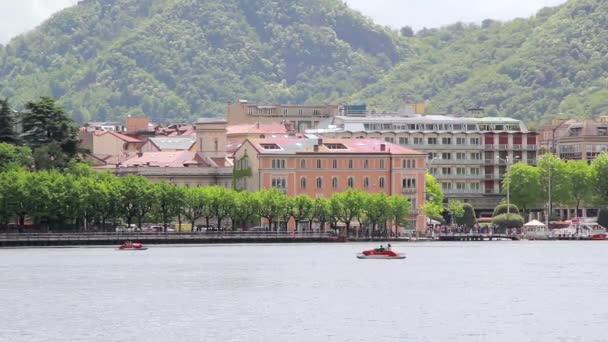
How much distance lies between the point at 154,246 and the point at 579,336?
96.4 meters

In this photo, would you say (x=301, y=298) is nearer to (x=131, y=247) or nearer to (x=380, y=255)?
(x=380, y=255)

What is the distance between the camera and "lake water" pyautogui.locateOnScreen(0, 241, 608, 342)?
101688 mm

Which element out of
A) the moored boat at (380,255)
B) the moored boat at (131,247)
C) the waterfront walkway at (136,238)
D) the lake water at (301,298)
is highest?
the waterfront walkway at (136,238)

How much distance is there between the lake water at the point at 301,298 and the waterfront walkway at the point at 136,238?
653 centimetres

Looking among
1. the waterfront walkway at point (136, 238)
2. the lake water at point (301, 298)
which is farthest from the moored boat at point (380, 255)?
the waterfront walkway at point (136, 238)

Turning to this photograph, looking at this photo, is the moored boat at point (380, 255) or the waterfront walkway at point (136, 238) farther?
the waterfront walkway at point (136, 238)

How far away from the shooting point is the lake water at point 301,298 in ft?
334

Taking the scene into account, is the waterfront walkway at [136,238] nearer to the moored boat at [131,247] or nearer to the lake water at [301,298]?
the moored boat at [131,247]

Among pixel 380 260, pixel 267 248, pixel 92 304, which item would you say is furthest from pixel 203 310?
pixel 267 248

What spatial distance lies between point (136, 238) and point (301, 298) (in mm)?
68811

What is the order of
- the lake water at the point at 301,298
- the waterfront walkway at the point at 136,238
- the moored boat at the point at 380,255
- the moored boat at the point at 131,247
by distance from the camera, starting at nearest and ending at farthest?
the lake water at the point at 301,298, the moored boat at the point at 380,255, the moored boat at the point at 131,247, the waterfront walkway at the point at 136,238

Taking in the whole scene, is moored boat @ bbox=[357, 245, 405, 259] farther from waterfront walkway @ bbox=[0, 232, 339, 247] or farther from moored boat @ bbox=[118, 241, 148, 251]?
waterfront walkway @ bbox=[0, 232, 339, 247]

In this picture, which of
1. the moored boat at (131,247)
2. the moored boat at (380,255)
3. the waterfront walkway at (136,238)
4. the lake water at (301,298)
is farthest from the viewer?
the waterfront walkway at (136,238)

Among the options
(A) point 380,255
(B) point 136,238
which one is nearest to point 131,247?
(B) point 136,238
